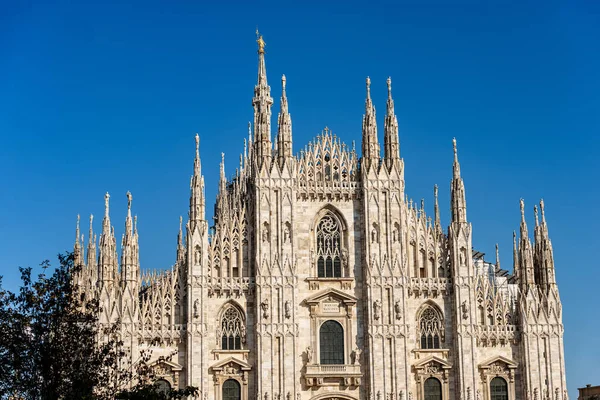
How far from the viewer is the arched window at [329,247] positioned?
58.9 meters

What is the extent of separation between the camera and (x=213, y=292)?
57469 mm

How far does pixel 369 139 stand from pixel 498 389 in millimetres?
16854

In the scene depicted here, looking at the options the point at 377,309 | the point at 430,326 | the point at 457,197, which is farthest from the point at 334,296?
the point at 457,197

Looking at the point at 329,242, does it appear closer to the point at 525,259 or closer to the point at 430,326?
the point at 430,326

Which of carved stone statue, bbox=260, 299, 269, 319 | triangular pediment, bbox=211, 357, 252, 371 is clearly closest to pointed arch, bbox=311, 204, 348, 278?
carved stone statue, bbox=260, 299, 269, 319

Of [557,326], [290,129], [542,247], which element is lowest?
[557,326]

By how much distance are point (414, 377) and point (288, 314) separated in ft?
27.3

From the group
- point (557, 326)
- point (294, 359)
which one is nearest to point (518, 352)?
point (557, 326)

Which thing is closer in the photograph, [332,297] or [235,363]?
[235,363]

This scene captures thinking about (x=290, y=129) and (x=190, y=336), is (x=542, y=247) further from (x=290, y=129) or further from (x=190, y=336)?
(x=190, y=336)

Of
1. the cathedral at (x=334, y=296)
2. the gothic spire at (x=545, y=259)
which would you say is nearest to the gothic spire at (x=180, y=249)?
the cathedral at (x=334, y=296)

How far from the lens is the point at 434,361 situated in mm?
57812

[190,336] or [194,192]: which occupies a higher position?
[194,192]

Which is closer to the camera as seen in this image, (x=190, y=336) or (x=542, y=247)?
(x=190, y=336)
